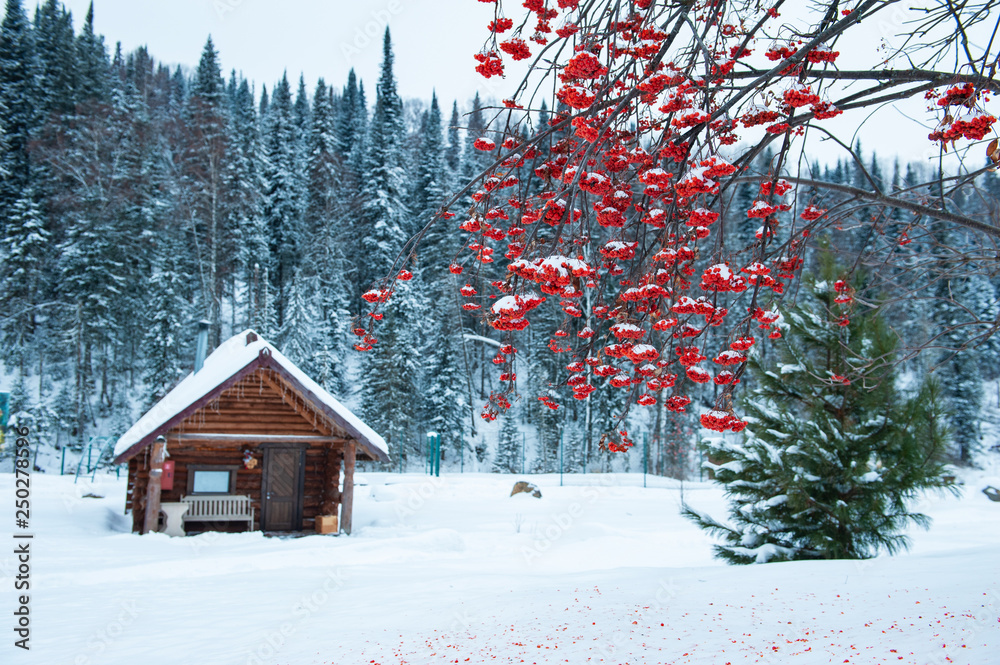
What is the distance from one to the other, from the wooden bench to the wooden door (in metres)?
0.48

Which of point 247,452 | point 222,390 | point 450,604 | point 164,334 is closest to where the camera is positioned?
point 450,604

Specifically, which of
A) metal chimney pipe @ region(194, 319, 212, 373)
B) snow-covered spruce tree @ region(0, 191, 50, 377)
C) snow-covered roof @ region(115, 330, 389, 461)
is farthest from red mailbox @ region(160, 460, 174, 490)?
snow-covered spruce tree @ region(0, 191, 50, 377)

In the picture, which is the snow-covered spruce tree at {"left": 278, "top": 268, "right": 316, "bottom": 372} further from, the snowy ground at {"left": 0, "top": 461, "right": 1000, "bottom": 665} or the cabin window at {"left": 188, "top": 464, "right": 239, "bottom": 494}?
the snowy ground at {"left": 0, "top": 461, "right": 1000, "bottom": 665}

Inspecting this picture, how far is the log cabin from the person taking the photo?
1305 centimetres

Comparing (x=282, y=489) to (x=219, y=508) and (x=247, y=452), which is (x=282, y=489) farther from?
(x=219, y=508)

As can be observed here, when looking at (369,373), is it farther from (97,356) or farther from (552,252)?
(552,252)

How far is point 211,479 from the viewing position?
1467cm

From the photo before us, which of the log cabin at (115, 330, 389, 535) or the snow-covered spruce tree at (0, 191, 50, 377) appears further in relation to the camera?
the snow-covered spruce tree at (0, 191, 50, 377)

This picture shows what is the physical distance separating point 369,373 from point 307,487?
17228 millimetres

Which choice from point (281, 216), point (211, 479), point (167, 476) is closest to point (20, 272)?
point (281, 216)

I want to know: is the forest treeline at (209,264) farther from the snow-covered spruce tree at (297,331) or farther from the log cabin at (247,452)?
the log cabin at (247,452)

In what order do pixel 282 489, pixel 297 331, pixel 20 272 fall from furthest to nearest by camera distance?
pixel 297 331 < pixel 20 272 < pixel 282 489

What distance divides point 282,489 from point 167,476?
2.60 metres

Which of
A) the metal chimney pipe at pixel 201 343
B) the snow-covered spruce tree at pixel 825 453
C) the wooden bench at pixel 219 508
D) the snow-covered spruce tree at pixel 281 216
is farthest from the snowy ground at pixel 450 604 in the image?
the snow-covered spruce tree at pixel 281 216
